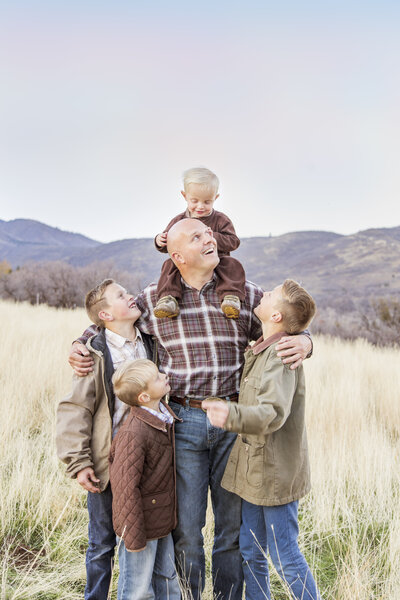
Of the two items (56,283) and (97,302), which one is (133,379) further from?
(56,283)

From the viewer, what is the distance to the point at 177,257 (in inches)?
114

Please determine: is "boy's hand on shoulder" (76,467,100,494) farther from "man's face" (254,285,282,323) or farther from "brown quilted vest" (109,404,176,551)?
"man's face" (254,285,282,323)

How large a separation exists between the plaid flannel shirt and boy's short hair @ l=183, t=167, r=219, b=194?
2.51ft

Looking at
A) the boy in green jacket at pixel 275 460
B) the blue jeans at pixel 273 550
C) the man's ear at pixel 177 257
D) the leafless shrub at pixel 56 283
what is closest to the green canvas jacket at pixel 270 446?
the boy in green jacket at pixel 275 460

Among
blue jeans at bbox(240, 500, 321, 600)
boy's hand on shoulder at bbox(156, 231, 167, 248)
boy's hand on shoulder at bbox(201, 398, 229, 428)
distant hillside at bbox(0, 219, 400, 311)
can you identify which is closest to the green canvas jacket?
blue jeans at bbox(240, 500, 321, 600)

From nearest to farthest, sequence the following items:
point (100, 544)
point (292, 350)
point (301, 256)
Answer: point (292, 350) < point (100, 544) < point (301, 256)

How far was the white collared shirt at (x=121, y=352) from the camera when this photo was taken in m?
2.83

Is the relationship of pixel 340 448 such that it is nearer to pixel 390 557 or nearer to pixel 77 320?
pixel 390 557

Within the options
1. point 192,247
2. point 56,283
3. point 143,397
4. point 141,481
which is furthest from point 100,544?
point 56,283

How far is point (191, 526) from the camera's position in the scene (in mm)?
2758

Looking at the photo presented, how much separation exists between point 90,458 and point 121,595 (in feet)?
2.24

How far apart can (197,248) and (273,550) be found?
1589 millimetres

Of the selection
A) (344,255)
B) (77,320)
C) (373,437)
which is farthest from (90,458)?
(344,255)

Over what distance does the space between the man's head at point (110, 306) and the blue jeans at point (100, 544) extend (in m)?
0.93
